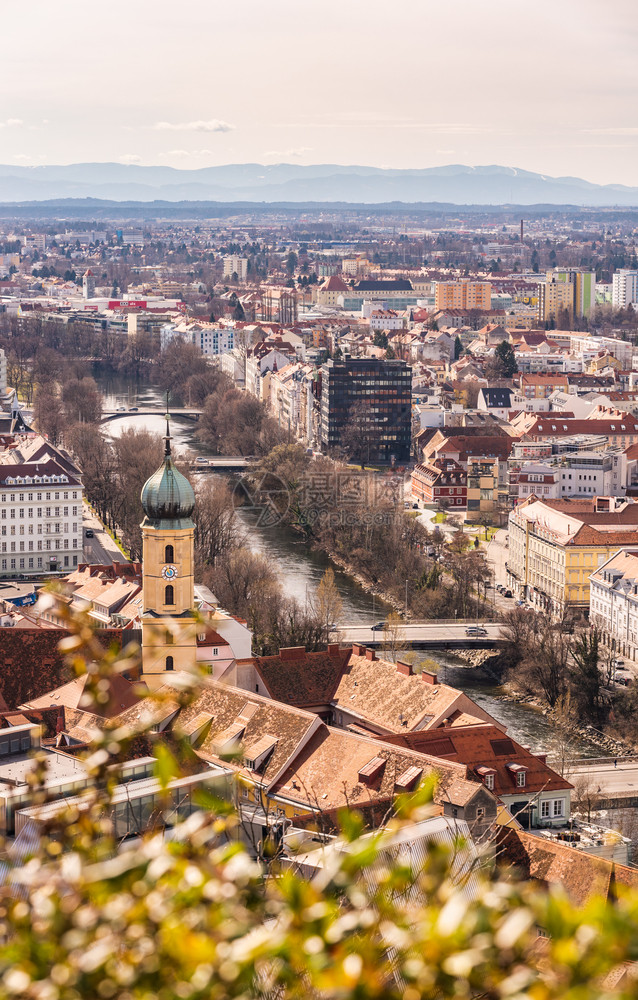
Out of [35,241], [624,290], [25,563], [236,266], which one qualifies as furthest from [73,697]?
[35,241]

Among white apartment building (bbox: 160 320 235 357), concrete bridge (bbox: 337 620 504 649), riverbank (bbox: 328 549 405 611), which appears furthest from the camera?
white apartment building (bbox: 160 320 235 357)

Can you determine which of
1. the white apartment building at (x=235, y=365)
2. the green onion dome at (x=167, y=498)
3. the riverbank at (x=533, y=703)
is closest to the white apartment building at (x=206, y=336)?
the white apartment building at (x=235, y=365)

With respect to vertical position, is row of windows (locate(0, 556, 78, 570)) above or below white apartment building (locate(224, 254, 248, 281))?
below

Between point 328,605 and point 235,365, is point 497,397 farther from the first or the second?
point 328,605

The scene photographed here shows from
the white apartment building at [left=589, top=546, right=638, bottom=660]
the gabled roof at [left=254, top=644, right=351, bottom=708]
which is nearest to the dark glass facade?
the white apartment building at [left=589, top=546, right=638, bottom=660]

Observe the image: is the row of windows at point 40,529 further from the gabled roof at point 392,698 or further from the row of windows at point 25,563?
the gabled roof at point 392,698

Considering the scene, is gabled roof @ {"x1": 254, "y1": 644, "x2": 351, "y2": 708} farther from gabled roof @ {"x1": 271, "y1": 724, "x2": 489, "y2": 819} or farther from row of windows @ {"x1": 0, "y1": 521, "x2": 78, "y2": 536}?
row of windows @ {"x1": 0, "y1": 521, "x2": 78, "y2": 536}

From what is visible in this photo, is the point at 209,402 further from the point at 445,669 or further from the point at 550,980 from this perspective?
the point at 550,980
